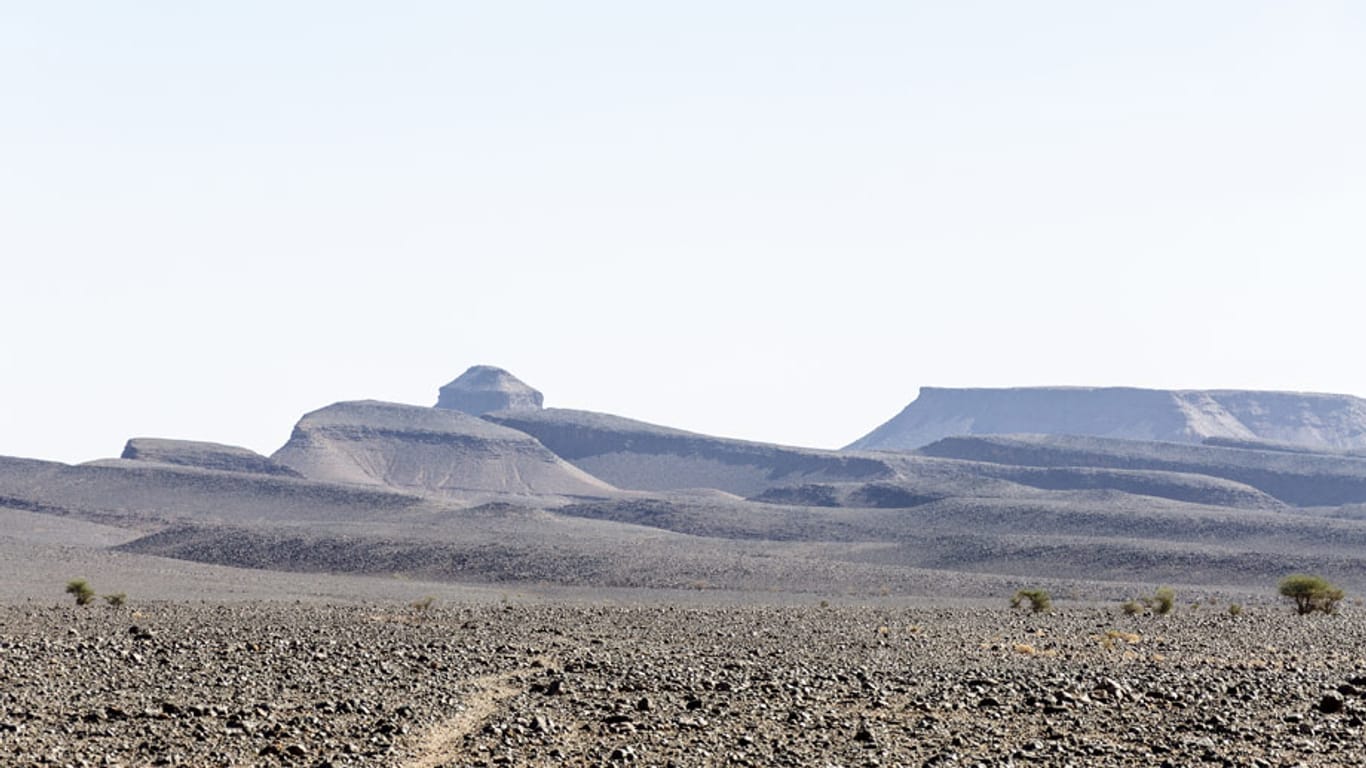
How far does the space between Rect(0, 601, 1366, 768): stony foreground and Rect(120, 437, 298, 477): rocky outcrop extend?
142 meters

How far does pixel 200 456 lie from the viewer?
181500mm

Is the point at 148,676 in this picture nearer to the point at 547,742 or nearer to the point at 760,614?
the point at 547,742

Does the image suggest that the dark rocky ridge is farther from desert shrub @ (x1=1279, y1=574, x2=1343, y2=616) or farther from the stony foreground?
the stony foreground

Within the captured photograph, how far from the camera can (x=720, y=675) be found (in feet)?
90.6

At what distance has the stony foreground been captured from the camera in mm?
19906

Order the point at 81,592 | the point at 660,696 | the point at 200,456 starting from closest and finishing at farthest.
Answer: the point at 660,696, the point at 81,592, the point at 200,456

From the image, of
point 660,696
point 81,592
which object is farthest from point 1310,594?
point 81,592

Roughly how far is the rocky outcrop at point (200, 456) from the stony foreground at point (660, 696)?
141961 mm

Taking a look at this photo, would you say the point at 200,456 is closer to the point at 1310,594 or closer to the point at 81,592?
the point at 81,592

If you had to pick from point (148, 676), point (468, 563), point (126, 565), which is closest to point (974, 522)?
point (468, 563)

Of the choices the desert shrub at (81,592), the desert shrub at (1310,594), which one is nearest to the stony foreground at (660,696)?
the desert shrub at (81,592)

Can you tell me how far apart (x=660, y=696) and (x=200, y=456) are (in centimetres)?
16478

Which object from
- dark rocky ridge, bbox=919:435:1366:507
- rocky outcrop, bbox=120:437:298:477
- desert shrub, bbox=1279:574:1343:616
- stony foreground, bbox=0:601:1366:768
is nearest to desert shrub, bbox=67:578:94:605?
stony foreground, bbox=0:601:1366:768

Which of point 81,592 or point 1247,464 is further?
point 1247,464
